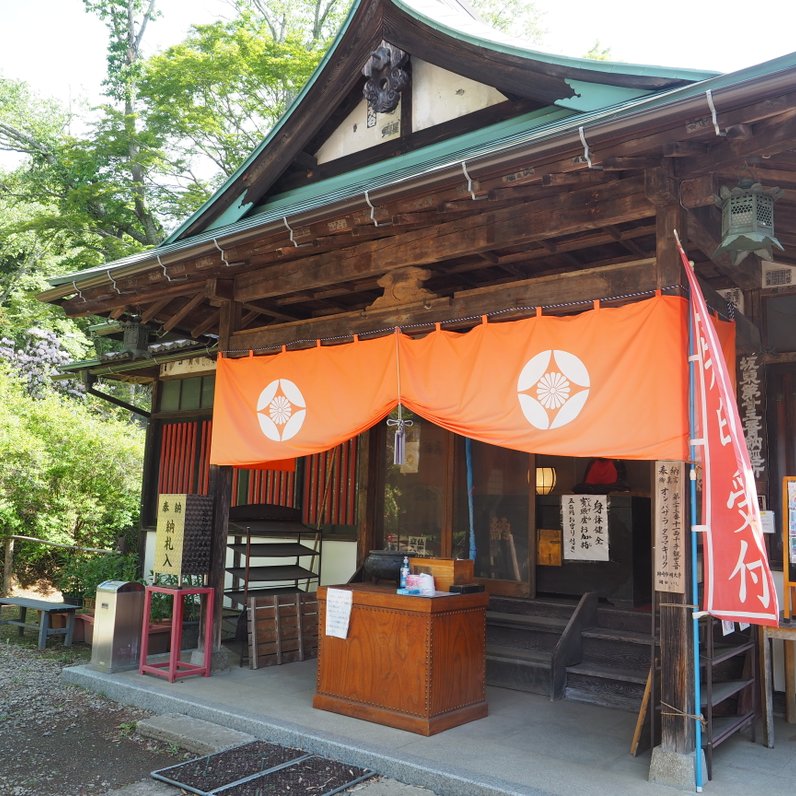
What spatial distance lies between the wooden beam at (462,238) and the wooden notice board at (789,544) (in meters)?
2.35

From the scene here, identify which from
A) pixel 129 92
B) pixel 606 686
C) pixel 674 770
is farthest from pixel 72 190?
pixel 674 770

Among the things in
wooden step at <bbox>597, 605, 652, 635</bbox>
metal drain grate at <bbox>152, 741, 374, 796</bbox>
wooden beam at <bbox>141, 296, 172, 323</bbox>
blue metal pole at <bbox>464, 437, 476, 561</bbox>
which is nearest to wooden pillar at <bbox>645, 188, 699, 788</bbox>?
metal drain grate at <bbox>152, 741, 374, 796</bbox>

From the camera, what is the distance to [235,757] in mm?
5070

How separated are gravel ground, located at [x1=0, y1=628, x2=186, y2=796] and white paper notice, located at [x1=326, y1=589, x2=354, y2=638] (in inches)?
57.0

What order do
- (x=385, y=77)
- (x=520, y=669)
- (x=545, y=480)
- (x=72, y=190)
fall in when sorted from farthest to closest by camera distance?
1. (x=72, y=190)
2. (x=545, y=480)
3. (x=385, y=77)
4. (x=520, y=669)

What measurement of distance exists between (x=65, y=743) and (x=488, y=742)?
129 inches

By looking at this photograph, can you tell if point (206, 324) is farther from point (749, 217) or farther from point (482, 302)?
point (749, 217)

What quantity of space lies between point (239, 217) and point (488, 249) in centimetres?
371

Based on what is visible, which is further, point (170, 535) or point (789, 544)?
point (170, 535)

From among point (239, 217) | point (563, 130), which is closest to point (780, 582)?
point (563, 130)

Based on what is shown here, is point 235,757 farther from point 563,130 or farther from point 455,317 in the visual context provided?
point 563,130

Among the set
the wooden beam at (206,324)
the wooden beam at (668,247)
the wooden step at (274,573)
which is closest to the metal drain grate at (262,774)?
the wooden step at (274,573)

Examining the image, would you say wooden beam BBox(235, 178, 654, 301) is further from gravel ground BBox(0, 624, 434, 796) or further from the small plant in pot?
the small plant in pot

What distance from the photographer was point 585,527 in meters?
7.59
